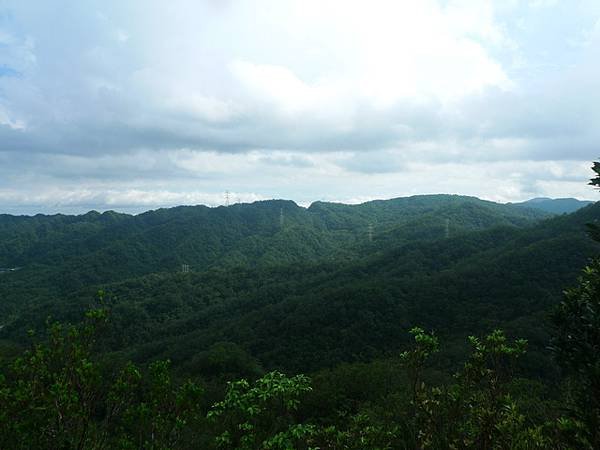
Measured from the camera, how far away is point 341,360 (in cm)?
9181

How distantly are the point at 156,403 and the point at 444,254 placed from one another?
7125 inches

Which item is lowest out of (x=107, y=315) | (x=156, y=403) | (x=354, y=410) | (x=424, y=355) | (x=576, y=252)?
(x=354, y=410)

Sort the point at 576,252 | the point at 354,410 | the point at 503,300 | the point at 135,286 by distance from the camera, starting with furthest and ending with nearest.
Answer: the point at 135,286 < the point at 576,252 < the point at 503,300 < the point at 354,410

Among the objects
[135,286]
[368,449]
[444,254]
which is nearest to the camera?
[368,449]

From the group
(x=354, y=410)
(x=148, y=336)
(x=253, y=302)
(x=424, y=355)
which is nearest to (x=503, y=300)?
(x=354, y=410)

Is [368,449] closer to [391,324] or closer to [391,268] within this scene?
[391,324]

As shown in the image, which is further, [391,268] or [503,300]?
[391,268]

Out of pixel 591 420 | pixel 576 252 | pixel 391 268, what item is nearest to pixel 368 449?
pixel 591 420

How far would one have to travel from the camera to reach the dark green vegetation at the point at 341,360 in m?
6.77

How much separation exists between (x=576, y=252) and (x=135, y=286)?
191 m

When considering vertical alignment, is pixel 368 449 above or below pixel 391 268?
above

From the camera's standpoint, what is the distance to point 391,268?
169 metres

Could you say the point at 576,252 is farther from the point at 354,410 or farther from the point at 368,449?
the point at 368,449

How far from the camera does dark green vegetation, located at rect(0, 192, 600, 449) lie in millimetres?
6766
